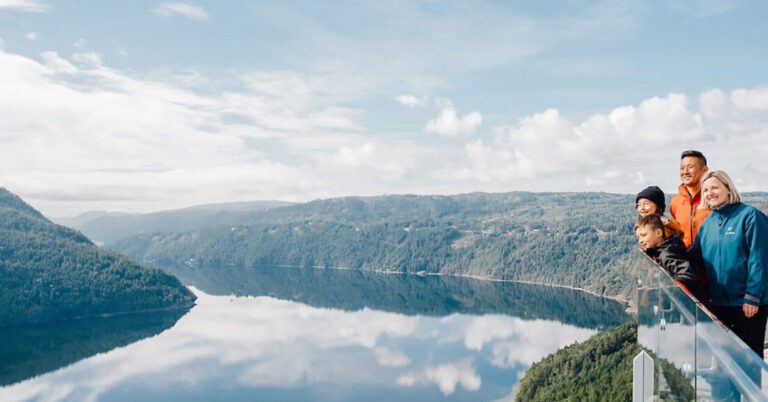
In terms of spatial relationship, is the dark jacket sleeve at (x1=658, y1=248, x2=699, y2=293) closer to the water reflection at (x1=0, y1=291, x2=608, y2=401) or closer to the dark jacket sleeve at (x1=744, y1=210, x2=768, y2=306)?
the dark jacket sleeve at (x1=744, y1=210, x2=768, y2=306)

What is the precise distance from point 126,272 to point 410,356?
263 feet

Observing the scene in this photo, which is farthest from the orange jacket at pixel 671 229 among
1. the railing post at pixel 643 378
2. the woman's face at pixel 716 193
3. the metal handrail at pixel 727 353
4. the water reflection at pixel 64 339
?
the water reflection at pixel 64 339

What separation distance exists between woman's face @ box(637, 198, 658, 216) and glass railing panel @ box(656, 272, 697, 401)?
2.03m

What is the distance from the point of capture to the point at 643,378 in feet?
21.1

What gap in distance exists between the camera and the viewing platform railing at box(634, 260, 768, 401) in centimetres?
358

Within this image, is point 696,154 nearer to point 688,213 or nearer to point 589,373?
point 688,213

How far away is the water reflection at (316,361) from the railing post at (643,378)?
242 ft

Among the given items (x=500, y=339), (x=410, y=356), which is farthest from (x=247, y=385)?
(x=500, y=339)

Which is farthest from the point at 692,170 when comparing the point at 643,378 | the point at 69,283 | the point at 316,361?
the point at 69,283

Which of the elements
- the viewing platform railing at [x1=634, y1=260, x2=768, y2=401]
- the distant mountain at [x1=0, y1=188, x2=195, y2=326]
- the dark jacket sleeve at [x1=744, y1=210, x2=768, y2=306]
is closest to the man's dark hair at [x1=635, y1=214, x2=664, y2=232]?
the viewing platform railing at [x1=634, y1=260, x2=768, y2=401]

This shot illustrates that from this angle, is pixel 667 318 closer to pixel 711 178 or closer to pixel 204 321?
pixel 711 178

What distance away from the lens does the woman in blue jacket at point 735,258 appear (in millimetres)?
6004

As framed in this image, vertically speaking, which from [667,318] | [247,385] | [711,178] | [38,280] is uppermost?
[711,178]

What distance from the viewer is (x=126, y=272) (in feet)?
473
